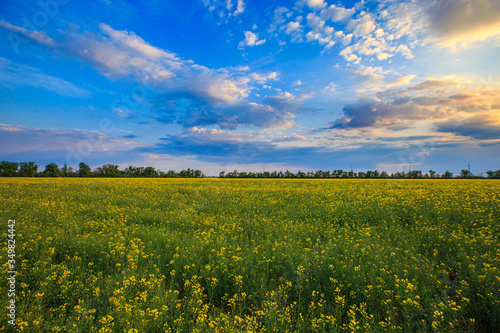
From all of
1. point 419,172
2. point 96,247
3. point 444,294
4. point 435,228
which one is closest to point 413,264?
point 444,294

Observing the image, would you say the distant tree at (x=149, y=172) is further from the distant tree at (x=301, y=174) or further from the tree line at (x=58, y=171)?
the distant tree at (x=301, y=174)

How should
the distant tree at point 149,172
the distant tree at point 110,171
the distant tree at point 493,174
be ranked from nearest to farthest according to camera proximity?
the distant tree at point 493,174, the distant tree at point 110,171, the distant tree at point 149,172

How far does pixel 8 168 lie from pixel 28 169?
23.2 feet

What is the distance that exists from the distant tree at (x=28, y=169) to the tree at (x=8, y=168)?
1945 millimetres

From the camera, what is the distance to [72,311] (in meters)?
3.19

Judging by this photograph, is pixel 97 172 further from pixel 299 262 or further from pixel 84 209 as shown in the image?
pixel 299 262

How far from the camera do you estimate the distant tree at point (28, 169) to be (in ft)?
239

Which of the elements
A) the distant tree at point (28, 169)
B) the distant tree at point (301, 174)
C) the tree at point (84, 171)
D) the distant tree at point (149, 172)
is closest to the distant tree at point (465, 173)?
the distant tree at point (301, 174)

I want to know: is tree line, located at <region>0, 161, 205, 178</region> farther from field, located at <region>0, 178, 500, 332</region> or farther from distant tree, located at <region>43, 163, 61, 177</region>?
field, located at <region>0, 178, 500, 332</region>

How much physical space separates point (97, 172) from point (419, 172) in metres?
115

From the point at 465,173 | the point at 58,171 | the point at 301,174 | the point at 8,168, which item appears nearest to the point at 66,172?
the point at 58,171

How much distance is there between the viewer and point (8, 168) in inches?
2904

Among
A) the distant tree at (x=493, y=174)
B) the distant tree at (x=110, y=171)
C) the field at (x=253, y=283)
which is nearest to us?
the field at (x=253, y=283)

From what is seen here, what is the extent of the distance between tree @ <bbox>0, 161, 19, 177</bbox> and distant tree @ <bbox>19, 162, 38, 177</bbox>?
1.95m
